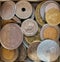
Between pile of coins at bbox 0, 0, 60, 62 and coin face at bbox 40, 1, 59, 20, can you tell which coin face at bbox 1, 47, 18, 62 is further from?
coin face at bbox 40, 1, 59, 20

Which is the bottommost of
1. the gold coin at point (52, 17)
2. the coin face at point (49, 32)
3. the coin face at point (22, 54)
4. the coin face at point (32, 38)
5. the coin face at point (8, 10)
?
the coin face at point (22, 54)

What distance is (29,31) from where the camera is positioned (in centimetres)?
193

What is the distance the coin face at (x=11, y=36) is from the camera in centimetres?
191

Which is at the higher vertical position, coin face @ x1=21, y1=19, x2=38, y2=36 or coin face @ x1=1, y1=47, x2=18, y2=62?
coin face @ x1=21, y1=19, x2=38, y2=36

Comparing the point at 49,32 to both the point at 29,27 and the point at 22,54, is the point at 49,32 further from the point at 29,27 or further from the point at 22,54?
the point at 22,54

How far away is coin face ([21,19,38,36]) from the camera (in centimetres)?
193

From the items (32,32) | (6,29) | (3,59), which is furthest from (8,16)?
(3,59)

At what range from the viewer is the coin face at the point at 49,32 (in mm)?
1925

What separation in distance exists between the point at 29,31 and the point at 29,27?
3 centimetres

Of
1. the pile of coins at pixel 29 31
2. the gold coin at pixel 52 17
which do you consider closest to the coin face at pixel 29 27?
the pile of coins at pixel 29 31

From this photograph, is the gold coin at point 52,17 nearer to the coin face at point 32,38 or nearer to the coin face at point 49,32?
the coin face at point 49,32

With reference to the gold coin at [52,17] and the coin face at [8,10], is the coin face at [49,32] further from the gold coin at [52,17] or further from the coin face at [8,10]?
the coin face at [8,10]

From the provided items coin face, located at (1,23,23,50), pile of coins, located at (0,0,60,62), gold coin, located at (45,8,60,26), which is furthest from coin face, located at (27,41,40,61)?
gold coin, located at (45,8,60,26)

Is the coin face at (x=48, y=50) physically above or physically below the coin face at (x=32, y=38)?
below
